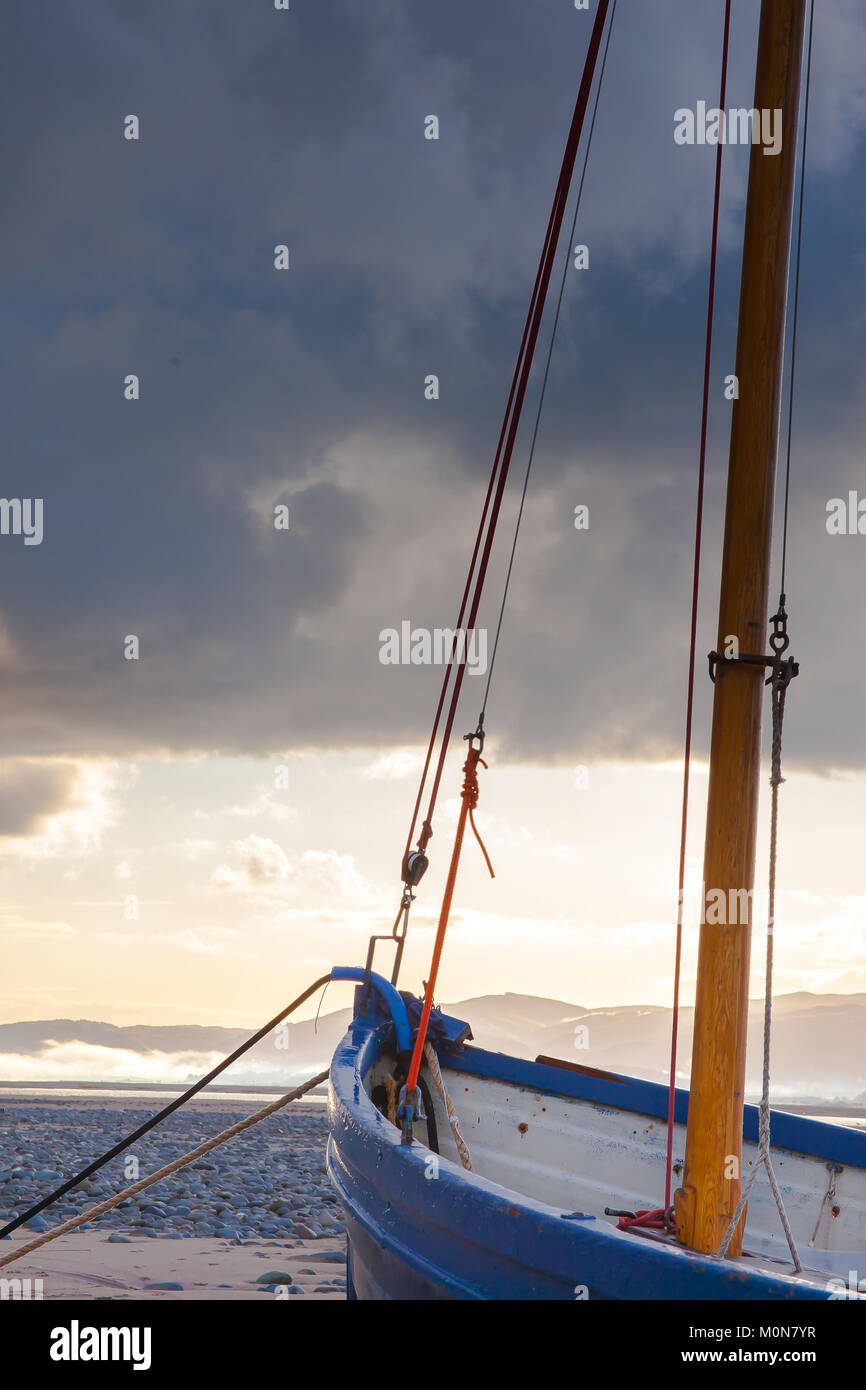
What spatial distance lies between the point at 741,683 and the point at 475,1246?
2891mm

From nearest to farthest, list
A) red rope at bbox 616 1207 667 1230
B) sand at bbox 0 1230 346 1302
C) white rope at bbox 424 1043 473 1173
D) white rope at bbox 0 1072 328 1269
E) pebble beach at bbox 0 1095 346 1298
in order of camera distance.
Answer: red rope at bbox 616 1207 667 1230 → white rope at bbox 424 1043 473 1173 → white rope at bbox 0 1072 328 1269 → sand at bbox 0 1230 346 1302 → pebble beach at bbox 0 1095 346 1298

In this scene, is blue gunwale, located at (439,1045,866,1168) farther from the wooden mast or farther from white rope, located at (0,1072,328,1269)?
the wooden mast

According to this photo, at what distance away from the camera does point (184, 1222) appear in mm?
11898

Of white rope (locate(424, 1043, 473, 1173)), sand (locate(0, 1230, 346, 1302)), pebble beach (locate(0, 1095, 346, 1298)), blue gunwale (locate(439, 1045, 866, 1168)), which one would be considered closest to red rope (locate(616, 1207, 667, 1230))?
white rope (locate(424, 1043, 473, 1173))

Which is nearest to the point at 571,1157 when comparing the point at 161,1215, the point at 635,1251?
the point at 635,1251

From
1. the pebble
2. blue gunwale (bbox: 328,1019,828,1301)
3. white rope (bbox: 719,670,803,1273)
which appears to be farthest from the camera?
the pebble

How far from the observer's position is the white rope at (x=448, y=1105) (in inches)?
291

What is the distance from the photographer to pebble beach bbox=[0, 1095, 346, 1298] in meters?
8.95

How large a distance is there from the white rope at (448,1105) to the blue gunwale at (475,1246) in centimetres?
97

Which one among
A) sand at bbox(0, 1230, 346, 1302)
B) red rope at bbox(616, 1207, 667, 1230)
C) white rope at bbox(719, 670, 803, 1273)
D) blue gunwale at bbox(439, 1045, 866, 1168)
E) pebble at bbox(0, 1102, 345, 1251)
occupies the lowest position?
pebble at bbox(0, 1102, 345, 1251)

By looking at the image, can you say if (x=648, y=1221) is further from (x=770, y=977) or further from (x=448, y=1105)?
(x=448, y=1105)

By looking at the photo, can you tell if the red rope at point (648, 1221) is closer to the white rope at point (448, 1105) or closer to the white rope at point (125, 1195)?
the white rope at point (448, 1105)
